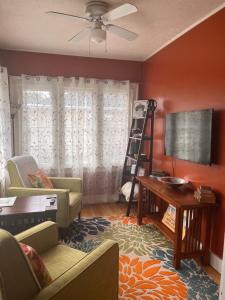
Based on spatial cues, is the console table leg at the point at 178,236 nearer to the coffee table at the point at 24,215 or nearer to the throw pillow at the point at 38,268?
the coffee table at the point at 24,215

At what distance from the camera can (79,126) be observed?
3.75 m

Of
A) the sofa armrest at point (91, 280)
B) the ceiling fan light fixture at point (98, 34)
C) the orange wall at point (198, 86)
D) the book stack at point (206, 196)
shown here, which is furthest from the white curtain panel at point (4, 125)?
the book stack at point (206, 196)

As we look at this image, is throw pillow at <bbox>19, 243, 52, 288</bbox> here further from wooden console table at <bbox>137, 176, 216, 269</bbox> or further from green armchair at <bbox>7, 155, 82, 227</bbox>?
green armchair at <bbox>7, 155, 82, 227</bbox>

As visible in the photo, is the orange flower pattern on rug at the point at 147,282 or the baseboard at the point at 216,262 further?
the baseboard at the point at 216,262

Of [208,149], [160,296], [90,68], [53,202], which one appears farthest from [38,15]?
[160,296]

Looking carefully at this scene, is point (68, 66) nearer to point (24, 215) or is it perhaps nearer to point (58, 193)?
point (58, 193)

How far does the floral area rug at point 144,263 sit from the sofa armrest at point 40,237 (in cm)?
72

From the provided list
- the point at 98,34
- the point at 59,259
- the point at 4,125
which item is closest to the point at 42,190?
the point at 59,259

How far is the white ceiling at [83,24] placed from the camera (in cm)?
212

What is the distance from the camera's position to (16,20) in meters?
2.47

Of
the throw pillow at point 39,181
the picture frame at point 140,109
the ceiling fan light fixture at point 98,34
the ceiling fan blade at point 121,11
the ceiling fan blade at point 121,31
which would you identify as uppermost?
the ceiling fan blade at point 121,11

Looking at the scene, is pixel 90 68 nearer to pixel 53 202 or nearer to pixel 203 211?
pixel 53 202

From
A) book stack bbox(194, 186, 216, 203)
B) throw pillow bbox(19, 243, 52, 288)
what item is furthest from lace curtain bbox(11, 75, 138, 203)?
throw pillow bbox(19, 243, 52, 288)

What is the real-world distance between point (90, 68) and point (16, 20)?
147cm
